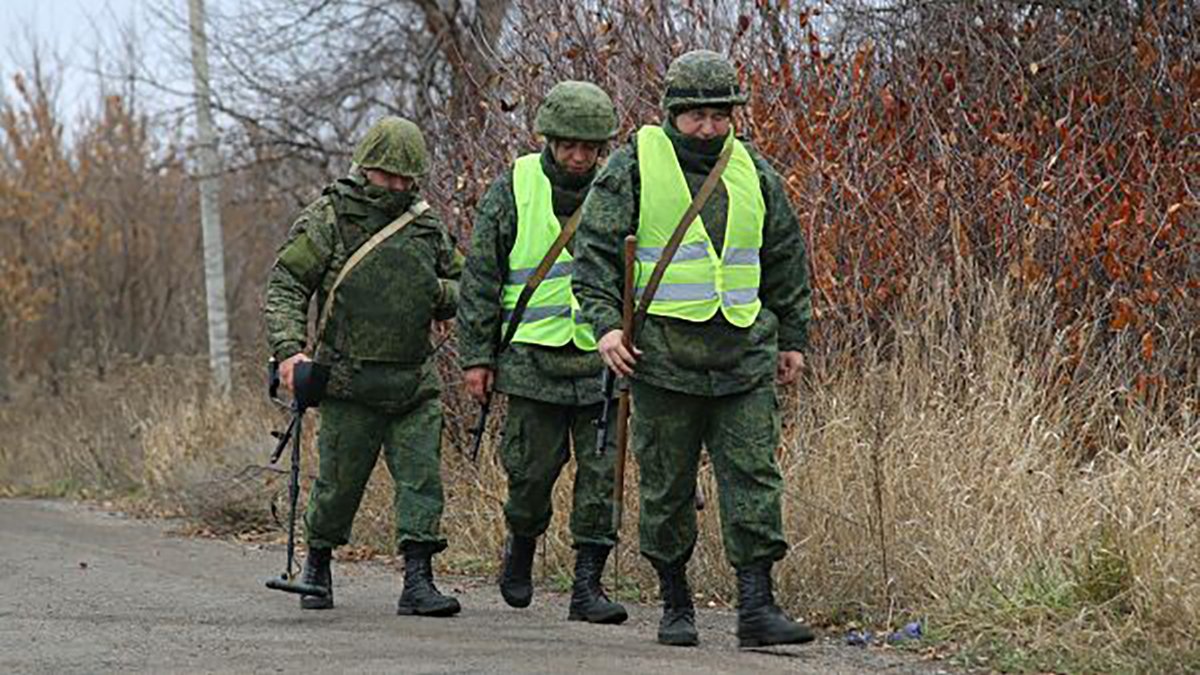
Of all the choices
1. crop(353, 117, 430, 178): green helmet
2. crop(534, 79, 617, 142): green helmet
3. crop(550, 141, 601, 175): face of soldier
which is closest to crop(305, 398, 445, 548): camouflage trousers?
crop(353, 117, 430, 178): green helmet

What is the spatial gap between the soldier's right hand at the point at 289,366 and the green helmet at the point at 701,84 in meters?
2.16

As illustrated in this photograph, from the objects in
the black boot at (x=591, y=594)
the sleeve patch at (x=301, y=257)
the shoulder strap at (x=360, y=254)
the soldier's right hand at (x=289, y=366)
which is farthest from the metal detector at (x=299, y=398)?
the black boot at (x=591, y=594)

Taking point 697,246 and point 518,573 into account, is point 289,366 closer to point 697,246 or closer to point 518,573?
point 518,573

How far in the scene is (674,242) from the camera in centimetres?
792

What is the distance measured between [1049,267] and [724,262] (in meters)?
3.76

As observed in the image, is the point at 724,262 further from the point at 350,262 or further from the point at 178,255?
the point at 178,255

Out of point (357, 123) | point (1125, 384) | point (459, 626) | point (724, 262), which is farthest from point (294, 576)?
point (357, 123)

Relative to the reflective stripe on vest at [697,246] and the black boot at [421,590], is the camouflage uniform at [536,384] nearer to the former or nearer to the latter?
the black boot at [421,590]

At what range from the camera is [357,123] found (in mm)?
21578

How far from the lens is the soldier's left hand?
26.7ft

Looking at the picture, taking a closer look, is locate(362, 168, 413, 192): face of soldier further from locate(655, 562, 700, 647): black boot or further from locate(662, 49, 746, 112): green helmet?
locate(655, 562, 700, 647): black boot

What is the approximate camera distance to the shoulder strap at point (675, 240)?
7898 millimetres

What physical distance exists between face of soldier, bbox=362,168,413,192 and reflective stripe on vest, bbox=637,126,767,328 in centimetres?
164

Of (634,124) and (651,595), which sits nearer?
(651,595)
